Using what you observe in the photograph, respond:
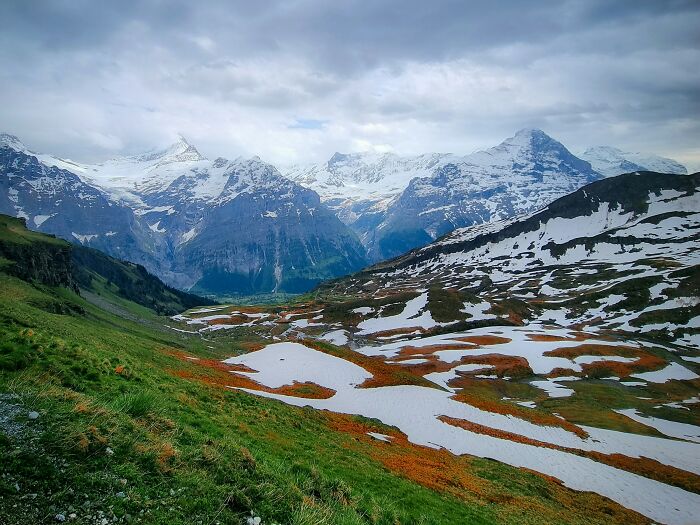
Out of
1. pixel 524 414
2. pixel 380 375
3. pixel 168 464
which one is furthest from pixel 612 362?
pixel 168 464

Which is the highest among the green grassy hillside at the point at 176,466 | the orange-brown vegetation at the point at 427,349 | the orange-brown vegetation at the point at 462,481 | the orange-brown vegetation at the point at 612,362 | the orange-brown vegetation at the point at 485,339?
the green grassy hillside at the point at 176,466

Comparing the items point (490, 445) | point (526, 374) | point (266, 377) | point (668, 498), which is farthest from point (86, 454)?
point (526, 374)

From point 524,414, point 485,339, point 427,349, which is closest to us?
point 524,414

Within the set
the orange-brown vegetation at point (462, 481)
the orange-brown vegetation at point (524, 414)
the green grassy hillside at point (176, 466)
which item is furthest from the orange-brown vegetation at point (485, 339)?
the green grassy hillside at point (176, 466)

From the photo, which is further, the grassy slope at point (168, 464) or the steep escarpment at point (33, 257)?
the steep escarpment at point (33, 257)

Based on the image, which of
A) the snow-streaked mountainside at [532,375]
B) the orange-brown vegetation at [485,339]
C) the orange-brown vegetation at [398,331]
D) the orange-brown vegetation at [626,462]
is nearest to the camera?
the snow-streaked mountainside at [532,375]

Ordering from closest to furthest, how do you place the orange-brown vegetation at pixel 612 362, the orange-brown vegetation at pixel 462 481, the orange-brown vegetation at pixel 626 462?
1. the orange-brown vegetation at pixel 462 481
2. the orange-brown vegetation at pixel 626 462
3. the orange-brown vegetation at pixel 612 362

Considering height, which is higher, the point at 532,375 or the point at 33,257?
the point at 33,257

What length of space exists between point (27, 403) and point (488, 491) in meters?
23.4

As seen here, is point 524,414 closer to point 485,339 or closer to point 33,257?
point 485,339

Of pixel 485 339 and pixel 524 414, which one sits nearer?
pixel 524 414

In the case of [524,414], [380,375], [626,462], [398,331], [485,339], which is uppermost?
[380,375]

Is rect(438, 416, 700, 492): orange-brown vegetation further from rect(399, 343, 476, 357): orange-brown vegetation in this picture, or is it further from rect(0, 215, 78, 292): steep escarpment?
rect(0, 215, 78, 292): steep escarpment

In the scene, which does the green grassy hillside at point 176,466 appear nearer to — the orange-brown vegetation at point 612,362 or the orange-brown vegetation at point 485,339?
the orange-brown vegetation at point 612,362
